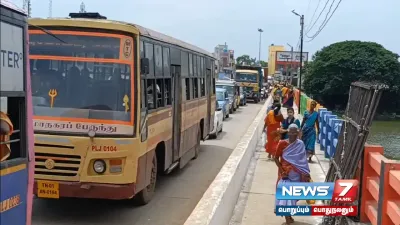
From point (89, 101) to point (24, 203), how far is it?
3.32 metres

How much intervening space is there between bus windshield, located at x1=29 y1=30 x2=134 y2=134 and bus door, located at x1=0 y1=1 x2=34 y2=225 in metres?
3.03

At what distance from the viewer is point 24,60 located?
13.6ft

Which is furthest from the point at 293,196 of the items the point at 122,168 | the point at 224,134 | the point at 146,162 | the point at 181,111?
the point at 224,134

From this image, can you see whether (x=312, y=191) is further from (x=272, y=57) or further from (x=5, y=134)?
(x=272, y=57)

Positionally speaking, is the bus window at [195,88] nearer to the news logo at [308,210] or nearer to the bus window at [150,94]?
the bus window at [150,94]

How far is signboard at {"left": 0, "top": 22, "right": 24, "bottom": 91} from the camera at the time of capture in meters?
3.73

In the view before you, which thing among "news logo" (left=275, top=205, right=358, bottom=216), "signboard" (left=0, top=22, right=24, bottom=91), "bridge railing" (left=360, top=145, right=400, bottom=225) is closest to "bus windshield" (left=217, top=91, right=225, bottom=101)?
"bridge railing" (left=360, top=145, right=400, bottom=225)

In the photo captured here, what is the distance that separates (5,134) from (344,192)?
3.28 meters

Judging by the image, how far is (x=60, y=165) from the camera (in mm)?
7070

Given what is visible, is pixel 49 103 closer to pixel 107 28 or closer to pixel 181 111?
pixel 107 28

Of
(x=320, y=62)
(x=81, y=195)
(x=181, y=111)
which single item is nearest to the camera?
(x=81, y=195)

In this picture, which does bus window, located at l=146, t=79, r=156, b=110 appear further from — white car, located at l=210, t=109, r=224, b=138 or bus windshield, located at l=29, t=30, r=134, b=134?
white car, located at l=210, t=109, r=224, b=138

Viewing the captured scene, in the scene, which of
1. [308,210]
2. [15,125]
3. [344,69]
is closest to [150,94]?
[308,210]

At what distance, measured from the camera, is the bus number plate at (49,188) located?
7047 millimetres
